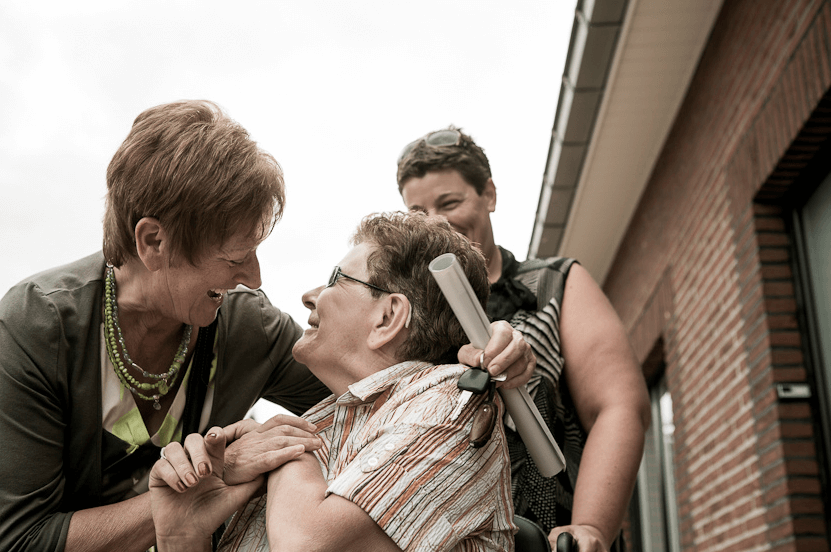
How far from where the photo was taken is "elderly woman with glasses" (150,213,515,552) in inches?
54.2

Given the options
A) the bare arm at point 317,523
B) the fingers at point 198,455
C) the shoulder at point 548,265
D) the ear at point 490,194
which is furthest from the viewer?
the ear at point 490,194

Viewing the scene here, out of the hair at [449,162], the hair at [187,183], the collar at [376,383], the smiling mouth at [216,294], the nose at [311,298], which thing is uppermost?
the hair at [449,162]

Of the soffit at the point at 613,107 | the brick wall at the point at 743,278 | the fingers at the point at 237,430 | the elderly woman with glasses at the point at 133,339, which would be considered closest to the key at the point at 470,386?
the elderly woman with glasses at the point at 133,339

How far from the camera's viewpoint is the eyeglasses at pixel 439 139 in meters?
2.83

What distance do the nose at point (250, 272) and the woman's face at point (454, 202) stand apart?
0.89 metres

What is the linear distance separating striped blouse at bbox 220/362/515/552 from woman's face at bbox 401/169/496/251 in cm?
109

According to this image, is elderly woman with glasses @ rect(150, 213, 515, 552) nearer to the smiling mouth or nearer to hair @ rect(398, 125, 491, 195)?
the smiling mouth

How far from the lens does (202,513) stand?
155cm

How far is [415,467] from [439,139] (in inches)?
65.4

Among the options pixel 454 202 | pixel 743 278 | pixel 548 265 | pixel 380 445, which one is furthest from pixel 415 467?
pixel 743 278

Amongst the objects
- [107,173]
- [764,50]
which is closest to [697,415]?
[764,50]

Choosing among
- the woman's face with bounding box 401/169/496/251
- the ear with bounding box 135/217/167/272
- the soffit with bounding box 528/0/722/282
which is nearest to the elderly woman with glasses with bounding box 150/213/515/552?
the ear with bounding box 135/217/167/272

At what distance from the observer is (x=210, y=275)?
194cm

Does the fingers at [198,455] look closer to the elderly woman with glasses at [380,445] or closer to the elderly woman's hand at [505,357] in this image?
the elderly woman with glasses at [380,445]
